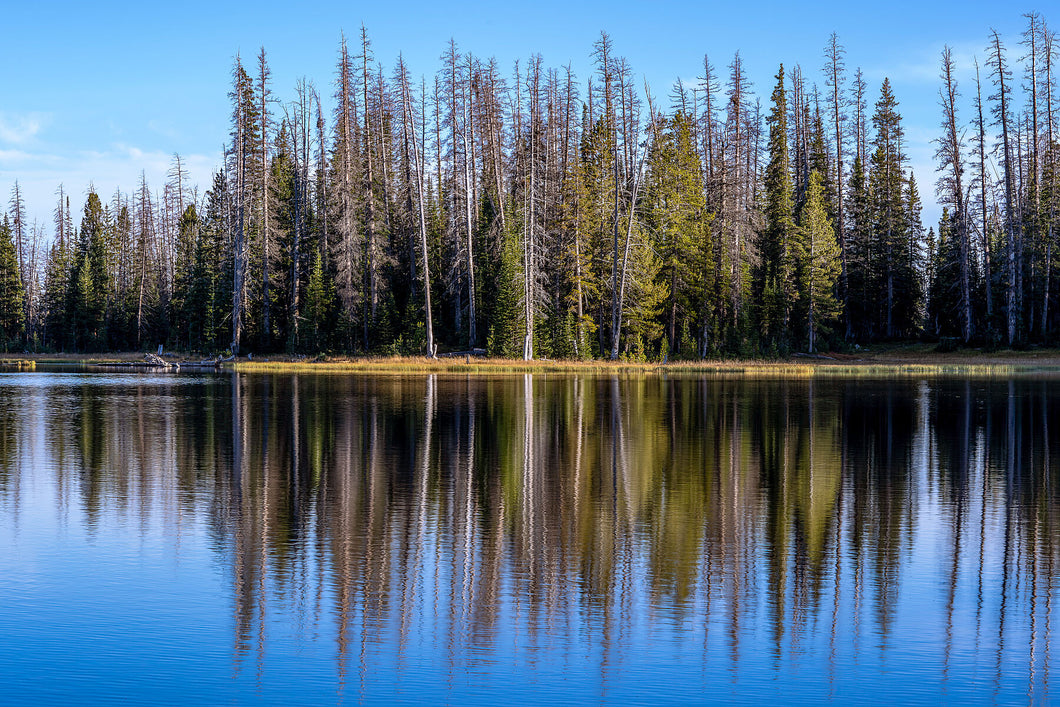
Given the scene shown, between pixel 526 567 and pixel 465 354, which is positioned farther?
pixel 465 354

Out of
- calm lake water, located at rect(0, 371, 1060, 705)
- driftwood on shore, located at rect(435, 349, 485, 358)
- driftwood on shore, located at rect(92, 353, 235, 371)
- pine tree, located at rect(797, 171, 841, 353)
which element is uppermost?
pine tree, located at rect(797, 171, 841, 353)

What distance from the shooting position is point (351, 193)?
64062 millimetres

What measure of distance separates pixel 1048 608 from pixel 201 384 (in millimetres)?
Result: 39276

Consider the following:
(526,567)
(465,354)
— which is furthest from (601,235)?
(526,567)

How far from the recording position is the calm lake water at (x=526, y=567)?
8.05 m

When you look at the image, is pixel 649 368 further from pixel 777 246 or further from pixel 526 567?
pixel 526 567

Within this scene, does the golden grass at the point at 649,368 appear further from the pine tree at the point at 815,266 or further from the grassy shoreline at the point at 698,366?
the pine tree at the point at 815,266

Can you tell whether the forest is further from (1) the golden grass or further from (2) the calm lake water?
(2) the calm lake water

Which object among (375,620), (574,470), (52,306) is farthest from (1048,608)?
(52,306)

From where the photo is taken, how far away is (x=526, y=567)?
11.1 metres

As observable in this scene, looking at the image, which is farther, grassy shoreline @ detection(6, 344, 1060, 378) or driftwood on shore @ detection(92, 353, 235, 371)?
driftwood on shore @ detection(92, 353, 235, 371)

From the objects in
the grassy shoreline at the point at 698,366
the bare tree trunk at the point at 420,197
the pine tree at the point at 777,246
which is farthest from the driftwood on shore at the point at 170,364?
the pine tree at the point at 777,246

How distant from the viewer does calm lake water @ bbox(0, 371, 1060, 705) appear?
805cm

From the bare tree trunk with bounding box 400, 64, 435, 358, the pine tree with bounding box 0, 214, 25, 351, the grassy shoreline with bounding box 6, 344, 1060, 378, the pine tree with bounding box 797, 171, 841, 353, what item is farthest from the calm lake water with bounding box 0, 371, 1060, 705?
the pine tree with bounding box 0, 214, 25, 351
